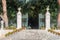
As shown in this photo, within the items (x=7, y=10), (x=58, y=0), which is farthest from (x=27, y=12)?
(x=58, y=0)

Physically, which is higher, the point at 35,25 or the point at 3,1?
the point at 3,1

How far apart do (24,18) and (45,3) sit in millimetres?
4585

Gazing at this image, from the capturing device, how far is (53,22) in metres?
37.1

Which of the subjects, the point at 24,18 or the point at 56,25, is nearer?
the point at 56,25

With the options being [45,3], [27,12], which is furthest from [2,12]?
[45,3]

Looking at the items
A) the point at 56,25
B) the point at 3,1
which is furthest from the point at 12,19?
the point at 56,25

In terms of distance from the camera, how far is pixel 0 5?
120 ft

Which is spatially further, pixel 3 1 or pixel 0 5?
pixel 0 5

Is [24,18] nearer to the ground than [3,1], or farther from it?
nearer to the ground

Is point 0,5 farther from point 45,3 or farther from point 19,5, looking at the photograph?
point 45,3

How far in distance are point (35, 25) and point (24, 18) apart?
218 cm

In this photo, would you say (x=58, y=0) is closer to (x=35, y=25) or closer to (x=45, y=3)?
(x=45, y=3)

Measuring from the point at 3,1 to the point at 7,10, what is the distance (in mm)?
3646

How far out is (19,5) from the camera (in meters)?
37.4
